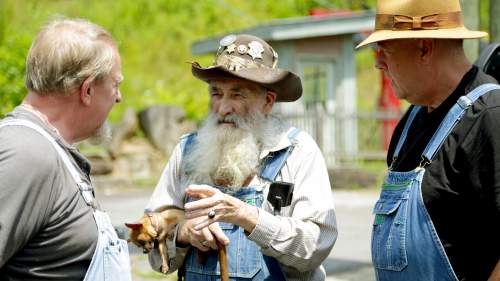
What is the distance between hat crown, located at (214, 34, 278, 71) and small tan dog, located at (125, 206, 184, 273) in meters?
0.68

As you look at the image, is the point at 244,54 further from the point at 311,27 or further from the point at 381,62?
the point at 311,27

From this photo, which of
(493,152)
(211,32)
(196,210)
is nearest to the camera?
(493,152)

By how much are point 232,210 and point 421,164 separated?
76 centimetres

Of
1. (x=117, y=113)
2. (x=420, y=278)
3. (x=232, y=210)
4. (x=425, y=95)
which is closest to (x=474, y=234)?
(x=420, y=278)

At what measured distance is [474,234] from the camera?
106 inches

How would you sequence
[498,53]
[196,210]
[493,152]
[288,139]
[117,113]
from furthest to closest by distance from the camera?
[117,113] < [498,53] < [288,139] < [196,210] < [493,152]

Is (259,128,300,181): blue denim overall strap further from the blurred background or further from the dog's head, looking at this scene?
the blurred background

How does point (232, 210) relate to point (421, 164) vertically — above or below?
below

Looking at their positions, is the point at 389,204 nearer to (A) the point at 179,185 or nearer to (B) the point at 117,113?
(A) the point at 179,185

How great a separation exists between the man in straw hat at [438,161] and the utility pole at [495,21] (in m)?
2.01

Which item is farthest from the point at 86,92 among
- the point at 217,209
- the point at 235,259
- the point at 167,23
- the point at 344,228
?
the point at 167,23

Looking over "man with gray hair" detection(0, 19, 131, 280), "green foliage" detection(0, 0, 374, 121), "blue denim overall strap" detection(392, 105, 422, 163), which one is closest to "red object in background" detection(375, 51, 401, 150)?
"green foliage" detection(0, 0, 374, 121)

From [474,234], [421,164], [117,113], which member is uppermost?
[421,164]

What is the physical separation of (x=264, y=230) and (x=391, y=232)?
56 centimetres
